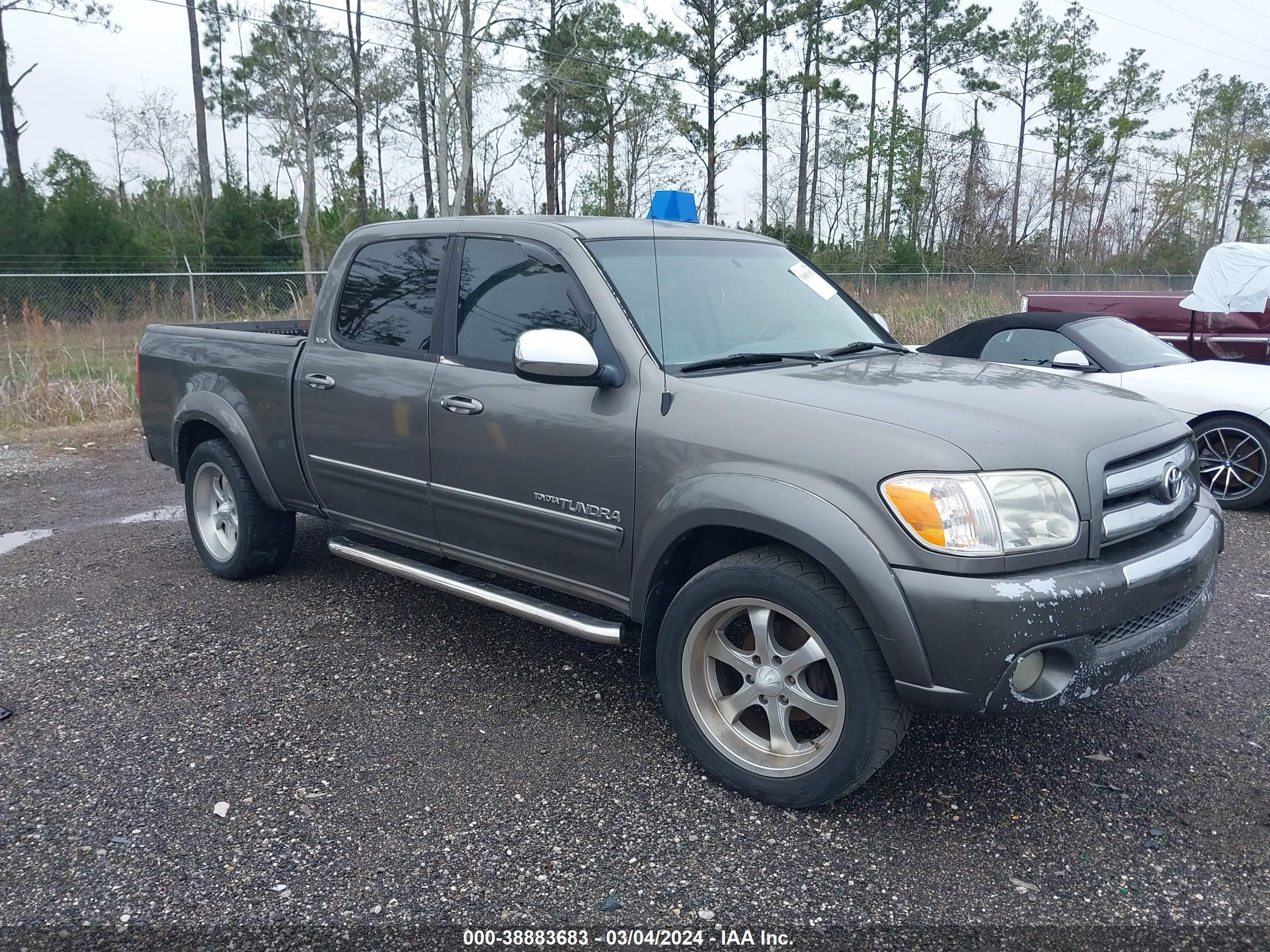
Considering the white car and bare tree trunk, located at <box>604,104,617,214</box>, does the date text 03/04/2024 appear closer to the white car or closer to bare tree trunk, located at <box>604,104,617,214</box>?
the white car

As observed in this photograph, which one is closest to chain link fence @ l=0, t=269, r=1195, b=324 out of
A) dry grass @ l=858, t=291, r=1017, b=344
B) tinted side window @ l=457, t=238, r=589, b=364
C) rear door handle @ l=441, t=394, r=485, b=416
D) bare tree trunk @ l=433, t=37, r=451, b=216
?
dry grass @ l=858, t=291, r=1017, b=344

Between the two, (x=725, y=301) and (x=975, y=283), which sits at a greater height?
(x=975, y=283)

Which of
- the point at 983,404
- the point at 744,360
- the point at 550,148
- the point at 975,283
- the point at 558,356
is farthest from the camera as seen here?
the point at 550,148

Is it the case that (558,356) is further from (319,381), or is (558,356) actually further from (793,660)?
(319,381)

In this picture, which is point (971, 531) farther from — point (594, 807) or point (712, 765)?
point (594, 807)

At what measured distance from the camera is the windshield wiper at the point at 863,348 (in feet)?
12.9

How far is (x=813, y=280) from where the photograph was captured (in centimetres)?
444

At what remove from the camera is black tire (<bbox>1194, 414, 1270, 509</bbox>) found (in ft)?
22.6

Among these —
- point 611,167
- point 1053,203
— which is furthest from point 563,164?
point 1053,203

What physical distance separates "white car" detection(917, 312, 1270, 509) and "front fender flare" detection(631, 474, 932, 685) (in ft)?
14.7

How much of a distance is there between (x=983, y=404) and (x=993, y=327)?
5.11 m

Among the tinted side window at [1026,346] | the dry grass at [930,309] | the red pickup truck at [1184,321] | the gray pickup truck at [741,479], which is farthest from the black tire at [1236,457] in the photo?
the dry grass at [930,309]

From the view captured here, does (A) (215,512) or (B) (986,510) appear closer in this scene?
(B) (986,510)

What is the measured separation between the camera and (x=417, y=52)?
1228 inches
